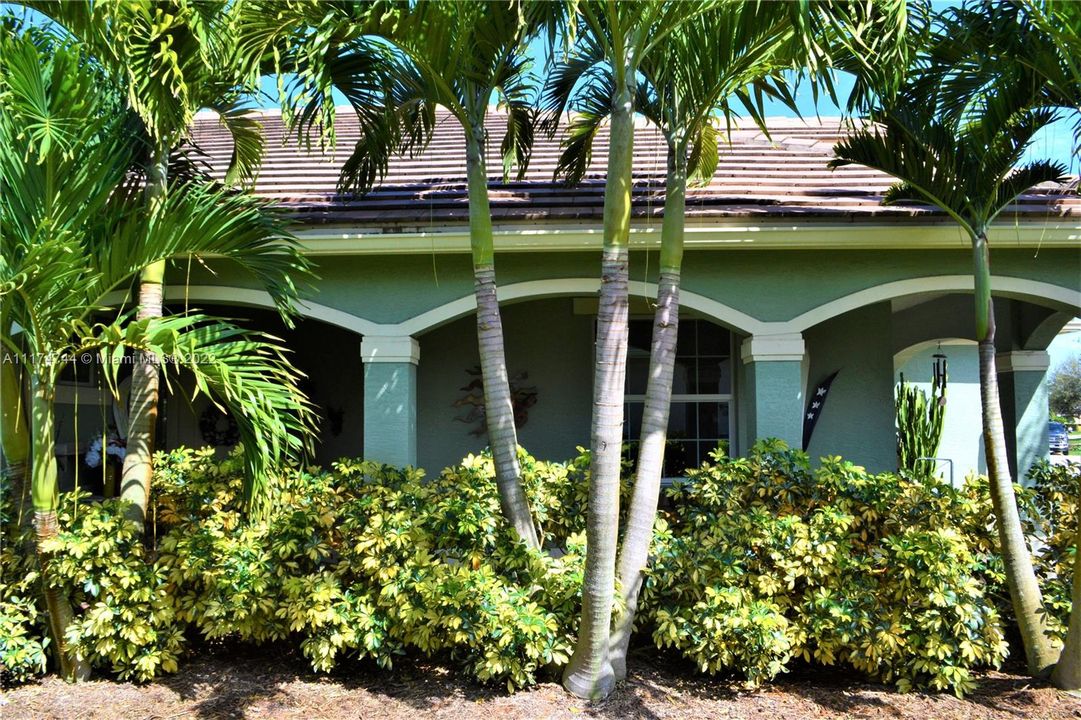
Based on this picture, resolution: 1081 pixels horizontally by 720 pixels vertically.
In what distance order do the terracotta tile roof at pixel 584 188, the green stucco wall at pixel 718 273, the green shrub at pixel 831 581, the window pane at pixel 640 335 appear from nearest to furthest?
the green shrub at pixel 831 581 → the terracotta tile roof at pixel 584 188 → the green stucco wall at pixel 718 273 → the window pane at pixel 640 335

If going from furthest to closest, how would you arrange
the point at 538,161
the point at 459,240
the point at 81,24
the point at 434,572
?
the point at 538,161, the point at 459,240, the point at 434,572, the point at 81,24

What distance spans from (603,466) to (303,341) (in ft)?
21.1

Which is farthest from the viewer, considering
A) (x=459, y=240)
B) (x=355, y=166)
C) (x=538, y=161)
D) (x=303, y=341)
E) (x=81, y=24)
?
(x=303, y=341)

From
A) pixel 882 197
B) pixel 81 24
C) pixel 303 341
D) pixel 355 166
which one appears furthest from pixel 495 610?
pixel 303 341

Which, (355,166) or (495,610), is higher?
(355,166)

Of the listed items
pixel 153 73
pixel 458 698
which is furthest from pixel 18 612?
pixel 153 73

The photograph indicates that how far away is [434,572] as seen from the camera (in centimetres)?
528

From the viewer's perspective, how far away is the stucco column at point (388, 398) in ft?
22.6

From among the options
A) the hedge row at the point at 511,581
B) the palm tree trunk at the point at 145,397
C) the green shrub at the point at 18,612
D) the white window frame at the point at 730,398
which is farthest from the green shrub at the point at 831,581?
the green shrub at the point at 18,612

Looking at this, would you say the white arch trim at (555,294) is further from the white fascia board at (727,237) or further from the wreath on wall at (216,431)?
the wreath on wall at (216,431)

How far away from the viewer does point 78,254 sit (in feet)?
14.8

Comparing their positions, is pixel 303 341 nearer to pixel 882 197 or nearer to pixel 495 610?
pixel 495 610

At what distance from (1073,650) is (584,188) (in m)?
5.17

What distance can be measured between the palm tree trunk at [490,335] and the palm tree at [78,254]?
1.29m
